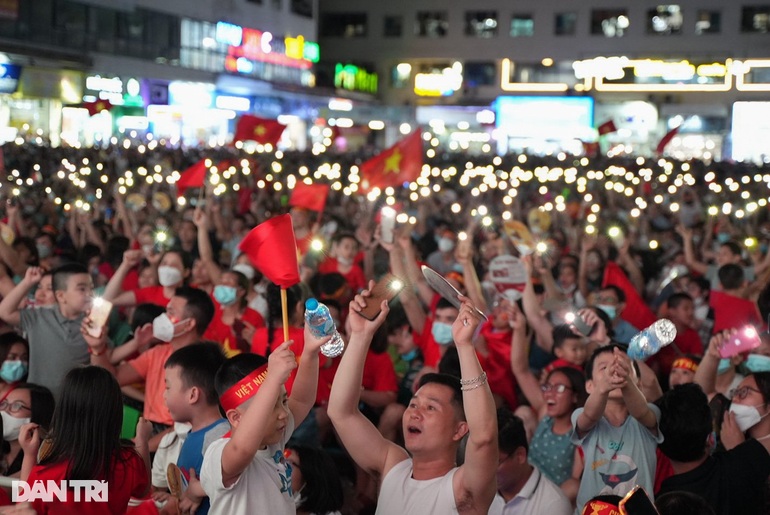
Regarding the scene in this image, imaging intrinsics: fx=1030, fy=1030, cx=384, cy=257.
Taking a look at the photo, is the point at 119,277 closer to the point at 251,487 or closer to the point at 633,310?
the point at 251,487

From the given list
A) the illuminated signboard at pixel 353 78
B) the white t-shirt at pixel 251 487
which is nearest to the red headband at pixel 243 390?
Result: the white t-shirt at pixel 251 487

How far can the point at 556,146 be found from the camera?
4594 centimetres

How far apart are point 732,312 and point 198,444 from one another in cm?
493

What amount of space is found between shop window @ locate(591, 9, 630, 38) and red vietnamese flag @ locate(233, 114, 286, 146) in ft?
121

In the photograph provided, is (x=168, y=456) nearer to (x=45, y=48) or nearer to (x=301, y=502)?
(x=301, y=502)

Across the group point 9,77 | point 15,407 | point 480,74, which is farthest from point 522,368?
point 480,74

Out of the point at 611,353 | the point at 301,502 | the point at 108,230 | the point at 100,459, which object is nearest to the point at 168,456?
the point at 301,502

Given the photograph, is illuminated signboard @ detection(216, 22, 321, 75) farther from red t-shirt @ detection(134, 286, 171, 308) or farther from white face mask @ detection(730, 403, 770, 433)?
white face mask @ detection(730, 403, 770, 433)

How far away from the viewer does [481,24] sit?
171 ft

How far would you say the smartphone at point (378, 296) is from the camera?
3.80m

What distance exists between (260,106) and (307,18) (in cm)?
964

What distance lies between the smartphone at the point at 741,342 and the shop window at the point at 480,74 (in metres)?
48.5

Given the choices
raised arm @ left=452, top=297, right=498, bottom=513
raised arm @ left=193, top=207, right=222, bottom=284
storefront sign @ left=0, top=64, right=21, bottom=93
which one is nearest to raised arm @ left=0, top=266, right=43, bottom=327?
raised arm @ left=193, top=207, right=222, bottom=284

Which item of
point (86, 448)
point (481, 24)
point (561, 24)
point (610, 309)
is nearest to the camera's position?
point (86, 448)
